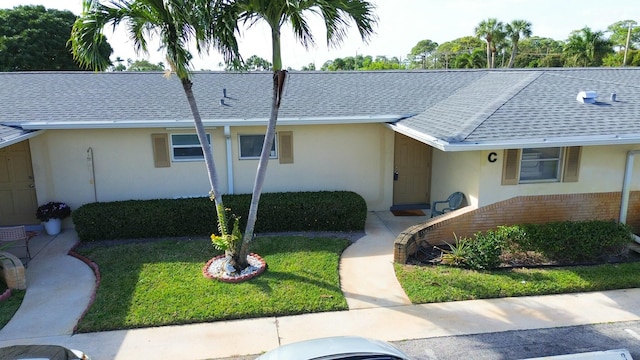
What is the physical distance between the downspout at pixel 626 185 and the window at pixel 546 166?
1138 millimetres

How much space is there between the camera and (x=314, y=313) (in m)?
7.29

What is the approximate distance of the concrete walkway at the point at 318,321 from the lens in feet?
21.0

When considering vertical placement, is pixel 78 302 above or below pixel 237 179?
below

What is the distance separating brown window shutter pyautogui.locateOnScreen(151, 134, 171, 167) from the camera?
11469 mm

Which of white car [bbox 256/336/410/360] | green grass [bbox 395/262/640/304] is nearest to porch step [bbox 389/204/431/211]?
green grass [bbox 395/262/640/304]

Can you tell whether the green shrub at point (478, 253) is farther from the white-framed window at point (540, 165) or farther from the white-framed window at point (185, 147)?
the white-framed window at point (185, 147)

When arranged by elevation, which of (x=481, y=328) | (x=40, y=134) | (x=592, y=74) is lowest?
(x=481, y=328)

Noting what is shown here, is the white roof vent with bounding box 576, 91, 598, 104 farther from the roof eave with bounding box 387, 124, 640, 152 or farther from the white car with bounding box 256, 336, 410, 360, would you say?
the white car with bounding box 256, 336, 410, 360

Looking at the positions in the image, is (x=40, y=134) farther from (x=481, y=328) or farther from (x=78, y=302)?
(x=481, y=328)

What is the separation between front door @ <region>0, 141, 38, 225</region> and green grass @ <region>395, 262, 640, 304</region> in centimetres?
950

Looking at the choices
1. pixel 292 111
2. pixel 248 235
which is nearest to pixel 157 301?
pixel 248 235

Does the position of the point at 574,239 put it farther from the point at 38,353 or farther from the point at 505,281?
the point at 38,353

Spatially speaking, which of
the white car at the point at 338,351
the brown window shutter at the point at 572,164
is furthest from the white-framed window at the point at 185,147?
the brown window shutter at the point at 572,164

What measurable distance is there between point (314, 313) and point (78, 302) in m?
4.06
